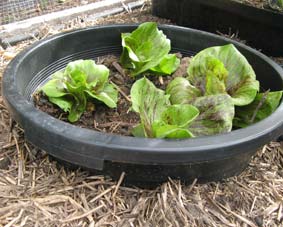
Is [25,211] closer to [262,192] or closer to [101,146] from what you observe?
[101,146]

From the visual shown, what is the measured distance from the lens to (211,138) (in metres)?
0.98

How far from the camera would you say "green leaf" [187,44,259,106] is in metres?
1.19

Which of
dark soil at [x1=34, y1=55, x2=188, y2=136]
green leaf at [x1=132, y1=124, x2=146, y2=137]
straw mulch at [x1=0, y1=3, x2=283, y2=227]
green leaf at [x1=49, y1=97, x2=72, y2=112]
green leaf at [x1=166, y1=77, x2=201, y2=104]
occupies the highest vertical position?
green leaf at [x1=166, y1=77, x2=201, y2=104]

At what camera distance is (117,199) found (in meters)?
1.07

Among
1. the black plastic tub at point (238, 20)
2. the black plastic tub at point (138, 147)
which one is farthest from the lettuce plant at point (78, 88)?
the black plastic tub at point (238, 20)

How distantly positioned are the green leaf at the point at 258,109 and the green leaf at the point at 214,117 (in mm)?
146

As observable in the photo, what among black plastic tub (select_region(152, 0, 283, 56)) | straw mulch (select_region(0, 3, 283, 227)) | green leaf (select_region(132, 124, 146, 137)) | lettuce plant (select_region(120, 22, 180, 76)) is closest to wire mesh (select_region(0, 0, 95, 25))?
black plastic tub (select_region(152, 0, 283, 56))

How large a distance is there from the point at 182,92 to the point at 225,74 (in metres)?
0.14

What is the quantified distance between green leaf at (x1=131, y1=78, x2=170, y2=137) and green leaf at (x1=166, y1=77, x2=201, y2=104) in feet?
0.16

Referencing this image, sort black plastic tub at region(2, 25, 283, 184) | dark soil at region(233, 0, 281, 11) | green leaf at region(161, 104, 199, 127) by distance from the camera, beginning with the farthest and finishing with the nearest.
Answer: dark soil at region(233, 0, 281, 11) < green leaf at region(161, 104, 199, 127) < black plastic tub at region(2, 25, 283, 184)

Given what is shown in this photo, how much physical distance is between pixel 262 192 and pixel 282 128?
210mm

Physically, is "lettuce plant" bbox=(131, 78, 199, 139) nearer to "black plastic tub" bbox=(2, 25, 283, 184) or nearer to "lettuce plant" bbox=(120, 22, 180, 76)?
"black plastic tub" bbox=(2, 25, 283, 184)

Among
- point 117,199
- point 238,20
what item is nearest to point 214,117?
point 117,199

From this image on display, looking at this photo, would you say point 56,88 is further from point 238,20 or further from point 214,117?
point 238,20
